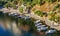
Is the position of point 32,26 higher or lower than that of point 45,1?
lower

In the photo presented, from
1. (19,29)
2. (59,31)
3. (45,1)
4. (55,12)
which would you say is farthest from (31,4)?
(59,31)

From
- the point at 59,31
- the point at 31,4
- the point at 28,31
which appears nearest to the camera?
the point at 59,31

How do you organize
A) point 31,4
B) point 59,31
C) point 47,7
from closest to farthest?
point 59,31 → point 47,7 → point 31,4

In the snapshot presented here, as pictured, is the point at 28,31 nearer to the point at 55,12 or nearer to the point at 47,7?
the point at 55,12

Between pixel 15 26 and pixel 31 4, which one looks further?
pixel 31 4

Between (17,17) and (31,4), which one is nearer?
(17,17)

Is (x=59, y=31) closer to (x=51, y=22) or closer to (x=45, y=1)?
(x=51, y=22)

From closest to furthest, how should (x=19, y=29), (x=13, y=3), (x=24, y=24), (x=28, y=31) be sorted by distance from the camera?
(x=28, y=31)
(x=19, y=29)
(x=24, y=24)
(x=13, y=3)

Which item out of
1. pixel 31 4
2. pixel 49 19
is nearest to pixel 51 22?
pixel 49 19

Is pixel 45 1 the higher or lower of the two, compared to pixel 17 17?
higher

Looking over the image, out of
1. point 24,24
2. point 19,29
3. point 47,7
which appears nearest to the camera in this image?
point 19,29
